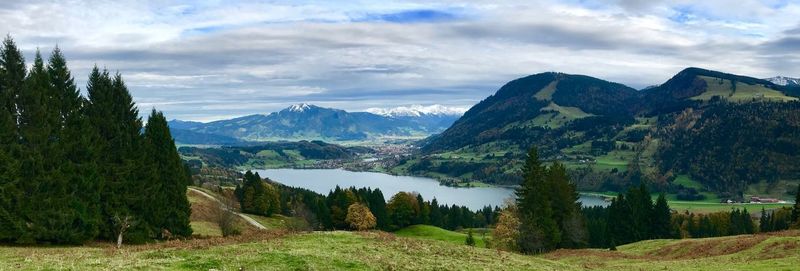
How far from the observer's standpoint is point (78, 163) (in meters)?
49.8

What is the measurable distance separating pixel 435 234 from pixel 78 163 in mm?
81459

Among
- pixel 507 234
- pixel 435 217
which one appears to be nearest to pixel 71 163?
pixel 507 234

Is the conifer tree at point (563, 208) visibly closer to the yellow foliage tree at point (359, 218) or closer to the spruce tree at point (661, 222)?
the spruce tree at point (661, 222)

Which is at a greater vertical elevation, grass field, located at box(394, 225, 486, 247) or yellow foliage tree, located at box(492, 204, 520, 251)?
yellow foliage tree, located at box(492, 204, 520, 251)

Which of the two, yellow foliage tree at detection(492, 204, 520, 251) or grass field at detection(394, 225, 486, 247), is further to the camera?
grass field at detection(394, 225, 486, 247)

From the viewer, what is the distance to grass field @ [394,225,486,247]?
11088cm

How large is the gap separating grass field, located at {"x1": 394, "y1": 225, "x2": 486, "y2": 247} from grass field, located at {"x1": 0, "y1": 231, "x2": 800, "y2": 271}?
197ft

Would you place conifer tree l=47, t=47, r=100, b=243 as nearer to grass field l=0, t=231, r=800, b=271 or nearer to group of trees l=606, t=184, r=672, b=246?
grass field l=0, t=231, r=800, b=271

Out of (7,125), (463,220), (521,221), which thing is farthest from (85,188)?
(463,220)

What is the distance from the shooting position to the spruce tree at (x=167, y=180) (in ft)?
190

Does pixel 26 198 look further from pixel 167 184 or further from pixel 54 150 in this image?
pixel 167 184

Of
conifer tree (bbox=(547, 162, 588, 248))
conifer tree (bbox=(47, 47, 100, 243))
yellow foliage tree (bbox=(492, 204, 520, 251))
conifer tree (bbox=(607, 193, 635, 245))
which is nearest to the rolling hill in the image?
conifer tree (bbox=(47, 47, 100, 243))

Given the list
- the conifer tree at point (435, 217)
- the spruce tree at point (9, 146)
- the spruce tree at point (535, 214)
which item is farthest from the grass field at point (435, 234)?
the spruce tree at point (9, 146)

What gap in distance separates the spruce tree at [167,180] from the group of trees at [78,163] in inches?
4.2
